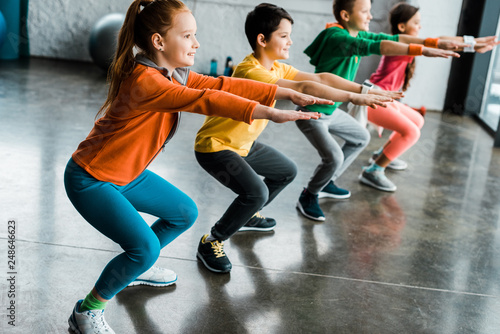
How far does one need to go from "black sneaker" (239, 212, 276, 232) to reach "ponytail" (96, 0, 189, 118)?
4.04ft

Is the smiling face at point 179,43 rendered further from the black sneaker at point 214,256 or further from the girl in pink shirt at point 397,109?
the girl in pink shirt at point 397,109

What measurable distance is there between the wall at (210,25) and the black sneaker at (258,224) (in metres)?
4.41

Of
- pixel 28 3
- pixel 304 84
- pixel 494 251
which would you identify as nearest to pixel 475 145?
pixel 494 251

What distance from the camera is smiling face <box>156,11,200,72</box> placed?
6.00 ft

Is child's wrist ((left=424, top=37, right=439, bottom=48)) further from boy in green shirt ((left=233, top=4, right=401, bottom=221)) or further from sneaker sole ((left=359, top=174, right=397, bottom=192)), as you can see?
sneaker sole ((left=359, top=174, right=397, bottom=192))

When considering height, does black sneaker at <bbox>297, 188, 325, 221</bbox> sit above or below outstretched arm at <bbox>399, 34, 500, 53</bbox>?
below

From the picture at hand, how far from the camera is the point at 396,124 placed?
3627mm

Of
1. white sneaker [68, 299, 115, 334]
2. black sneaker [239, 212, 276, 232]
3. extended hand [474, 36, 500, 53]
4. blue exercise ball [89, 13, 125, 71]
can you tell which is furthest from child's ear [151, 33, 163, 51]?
blue exercise ball [89, 13, 125, 71]

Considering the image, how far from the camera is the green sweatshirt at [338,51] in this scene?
283 centimetres

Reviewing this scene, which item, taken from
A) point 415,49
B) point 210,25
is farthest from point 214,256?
point 210,25

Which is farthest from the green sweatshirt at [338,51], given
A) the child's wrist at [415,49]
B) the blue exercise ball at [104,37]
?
the blue exercise ball at [104,37]

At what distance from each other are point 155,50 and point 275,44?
0.73m

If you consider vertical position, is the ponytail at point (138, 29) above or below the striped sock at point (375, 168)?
above

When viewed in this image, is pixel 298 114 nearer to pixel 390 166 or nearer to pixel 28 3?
pixel 390 166
